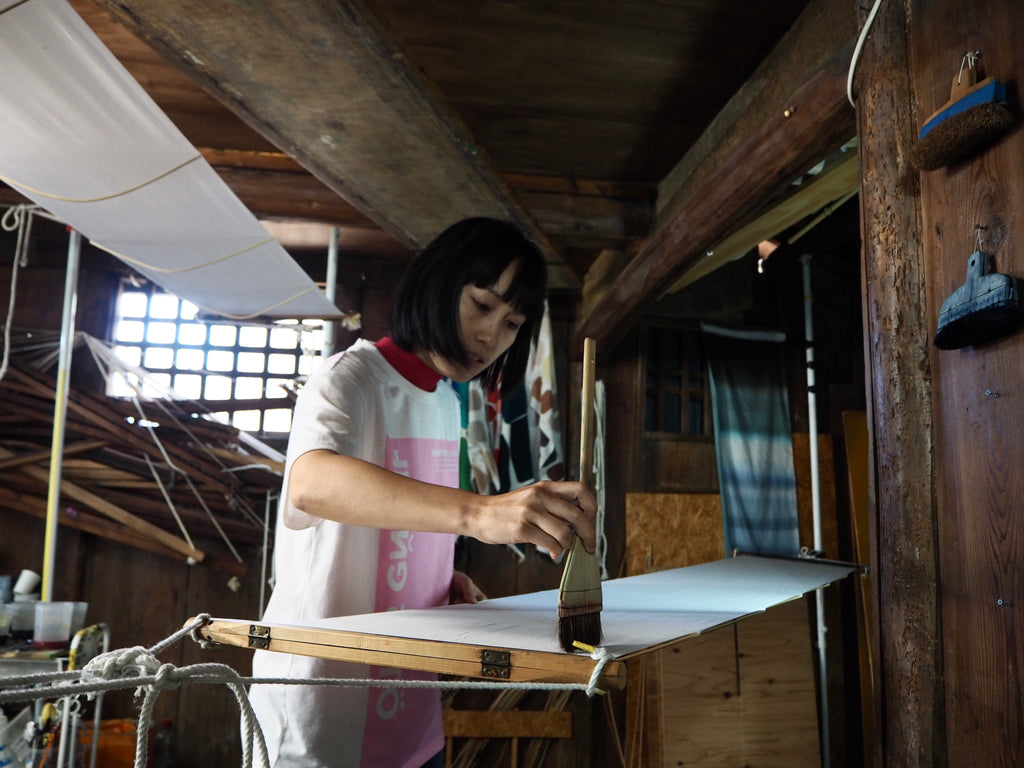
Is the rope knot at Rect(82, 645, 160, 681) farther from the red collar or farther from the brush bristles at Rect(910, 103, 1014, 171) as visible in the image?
the brush bristles at Rect(910, 103, 1014, 171)

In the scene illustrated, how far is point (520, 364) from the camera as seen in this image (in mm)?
1819

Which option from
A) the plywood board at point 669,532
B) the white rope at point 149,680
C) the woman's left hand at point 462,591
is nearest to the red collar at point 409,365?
the woman's left hand at point 462,591

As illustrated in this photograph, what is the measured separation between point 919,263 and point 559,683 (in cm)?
101

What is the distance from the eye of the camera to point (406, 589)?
1.44 metres

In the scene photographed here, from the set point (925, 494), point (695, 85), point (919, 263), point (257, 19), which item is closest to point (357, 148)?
point (257, 19)

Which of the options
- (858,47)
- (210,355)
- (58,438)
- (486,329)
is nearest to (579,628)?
(486,329)

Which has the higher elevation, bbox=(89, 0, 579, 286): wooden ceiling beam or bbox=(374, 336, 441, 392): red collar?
bbox=(89, 0, 579, 286): wooden ceiling beam

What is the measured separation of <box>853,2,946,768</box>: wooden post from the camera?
1.31m

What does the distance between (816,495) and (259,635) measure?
4214 mm

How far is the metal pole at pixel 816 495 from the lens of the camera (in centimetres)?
420

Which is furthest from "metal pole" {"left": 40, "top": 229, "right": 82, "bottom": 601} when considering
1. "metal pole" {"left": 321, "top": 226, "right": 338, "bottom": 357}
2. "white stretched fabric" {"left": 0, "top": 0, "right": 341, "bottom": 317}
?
"metal pole" {"left": 321, "top": 226, "right": 338, "bottom": 357}

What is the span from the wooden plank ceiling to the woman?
A: 0.72 meters

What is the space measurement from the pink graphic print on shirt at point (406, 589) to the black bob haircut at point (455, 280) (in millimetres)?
205

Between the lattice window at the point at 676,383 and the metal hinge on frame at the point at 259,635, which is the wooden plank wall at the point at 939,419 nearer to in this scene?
the metal hinge on frame at the point at 259,635
